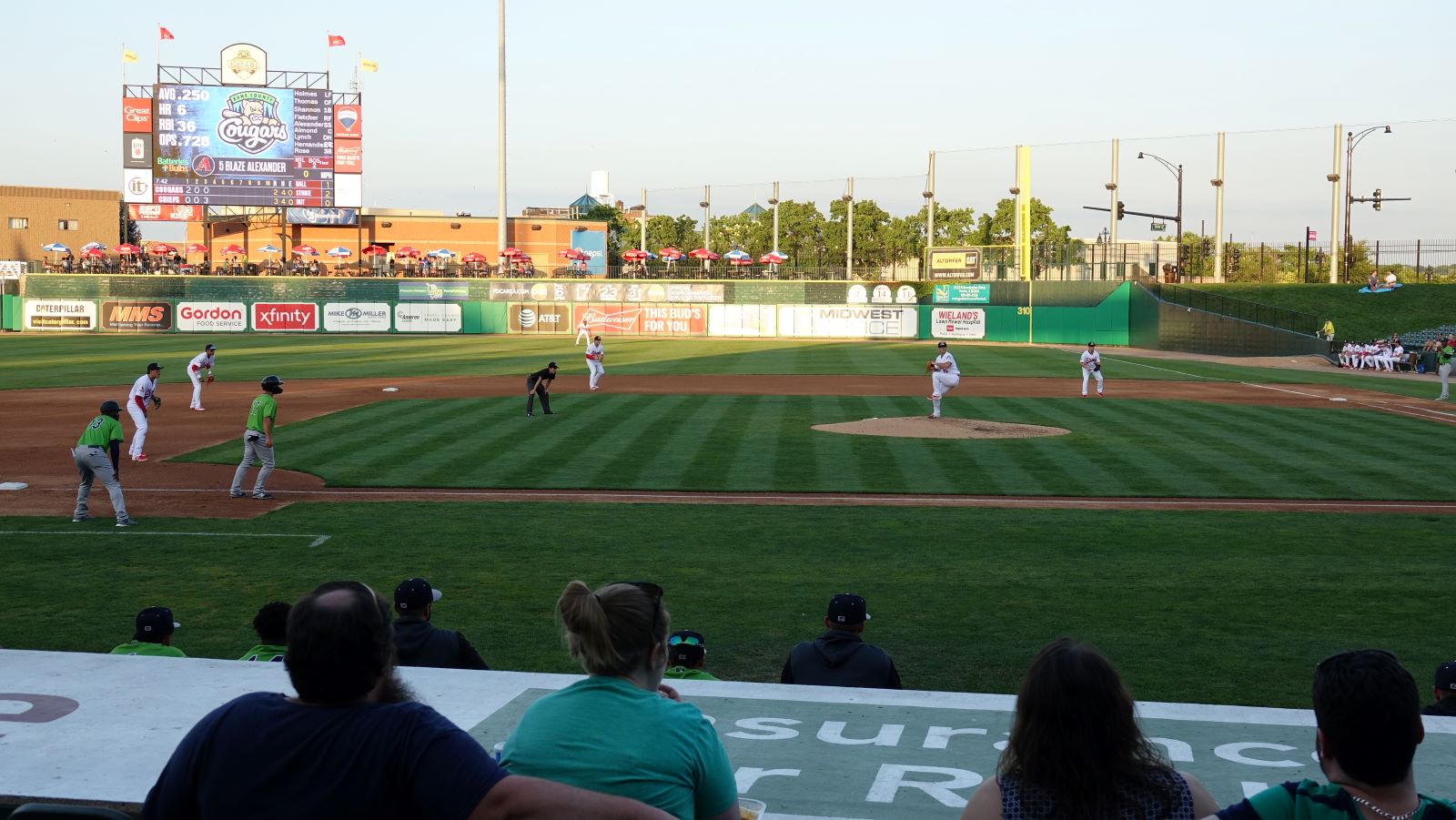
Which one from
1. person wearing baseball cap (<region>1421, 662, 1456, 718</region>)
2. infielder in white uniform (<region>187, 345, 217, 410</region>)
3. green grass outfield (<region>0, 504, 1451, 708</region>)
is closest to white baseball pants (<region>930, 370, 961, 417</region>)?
green grass outfield (<region>0, 504, 1451, 708</region>)

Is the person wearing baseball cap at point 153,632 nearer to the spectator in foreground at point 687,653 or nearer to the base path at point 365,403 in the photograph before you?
the spectator in foreground at point 687,653

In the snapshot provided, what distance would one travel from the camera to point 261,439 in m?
18.4

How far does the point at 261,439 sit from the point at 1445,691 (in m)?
15.8

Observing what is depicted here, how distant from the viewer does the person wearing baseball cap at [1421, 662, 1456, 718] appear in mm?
6930

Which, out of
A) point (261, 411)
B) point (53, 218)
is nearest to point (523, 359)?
point (261, 411)

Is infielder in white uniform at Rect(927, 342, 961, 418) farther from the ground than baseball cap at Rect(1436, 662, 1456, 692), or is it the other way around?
infielder in white uniform at Rect(927, 342, 961, 418)

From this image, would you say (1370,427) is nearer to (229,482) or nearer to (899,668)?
(899,668)

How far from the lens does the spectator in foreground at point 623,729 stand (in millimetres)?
3625

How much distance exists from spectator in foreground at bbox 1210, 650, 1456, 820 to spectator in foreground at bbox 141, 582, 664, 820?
5.83 feet

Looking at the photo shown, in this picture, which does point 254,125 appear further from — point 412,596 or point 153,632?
point 412,596

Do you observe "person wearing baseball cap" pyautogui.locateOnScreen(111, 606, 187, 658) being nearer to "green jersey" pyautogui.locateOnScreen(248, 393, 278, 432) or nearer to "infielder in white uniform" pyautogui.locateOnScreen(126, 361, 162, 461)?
"green jersey" pyautogui.locateOnScreen(248, 393, 278, 432)

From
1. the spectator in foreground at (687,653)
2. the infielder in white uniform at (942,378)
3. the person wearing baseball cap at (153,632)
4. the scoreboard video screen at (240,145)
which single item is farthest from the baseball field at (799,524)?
the scoreboard video screen at (240,145)

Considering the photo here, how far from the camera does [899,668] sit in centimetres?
1018

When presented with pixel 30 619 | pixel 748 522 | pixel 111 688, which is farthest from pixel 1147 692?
pixel 30 619
